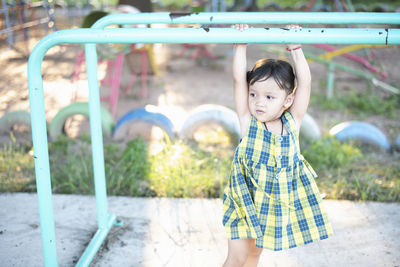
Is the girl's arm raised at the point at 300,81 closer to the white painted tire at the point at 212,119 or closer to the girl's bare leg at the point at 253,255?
the girl's bare leg at the point at 253,255

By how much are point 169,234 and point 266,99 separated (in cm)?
105

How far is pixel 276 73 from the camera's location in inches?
60.9

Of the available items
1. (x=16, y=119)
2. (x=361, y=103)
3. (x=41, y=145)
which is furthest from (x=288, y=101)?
(x=361, y=103)

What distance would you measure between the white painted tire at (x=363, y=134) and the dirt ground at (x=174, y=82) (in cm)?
34

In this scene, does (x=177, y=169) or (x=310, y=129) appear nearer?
(x=177, y=169)

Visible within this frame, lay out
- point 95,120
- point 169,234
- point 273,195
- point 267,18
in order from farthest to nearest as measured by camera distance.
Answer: point 169,234, point 95,120, point 267,18, point 273,195

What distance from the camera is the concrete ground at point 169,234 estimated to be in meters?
2.04

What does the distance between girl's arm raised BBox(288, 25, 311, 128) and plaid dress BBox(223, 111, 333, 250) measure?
0.19ft

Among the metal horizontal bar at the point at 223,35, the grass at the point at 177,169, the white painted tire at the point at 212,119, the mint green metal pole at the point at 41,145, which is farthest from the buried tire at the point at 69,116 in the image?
the metal horizontal bar at the point at 223,35

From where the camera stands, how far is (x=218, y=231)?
90.0 inches

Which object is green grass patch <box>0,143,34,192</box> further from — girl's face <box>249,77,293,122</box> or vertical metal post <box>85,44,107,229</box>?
girl's face <box>249,77,293,122</box>

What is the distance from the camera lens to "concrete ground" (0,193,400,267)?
6.70 ft

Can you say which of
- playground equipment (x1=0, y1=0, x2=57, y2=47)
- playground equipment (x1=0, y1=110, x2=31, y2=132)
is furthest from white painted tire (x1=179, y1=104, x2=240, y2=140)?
playground equipment (x1=0, y1=0, x2=57, y2=47)

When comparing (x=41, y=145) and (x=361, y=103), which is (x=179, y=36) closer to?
(x=41, y=145)
